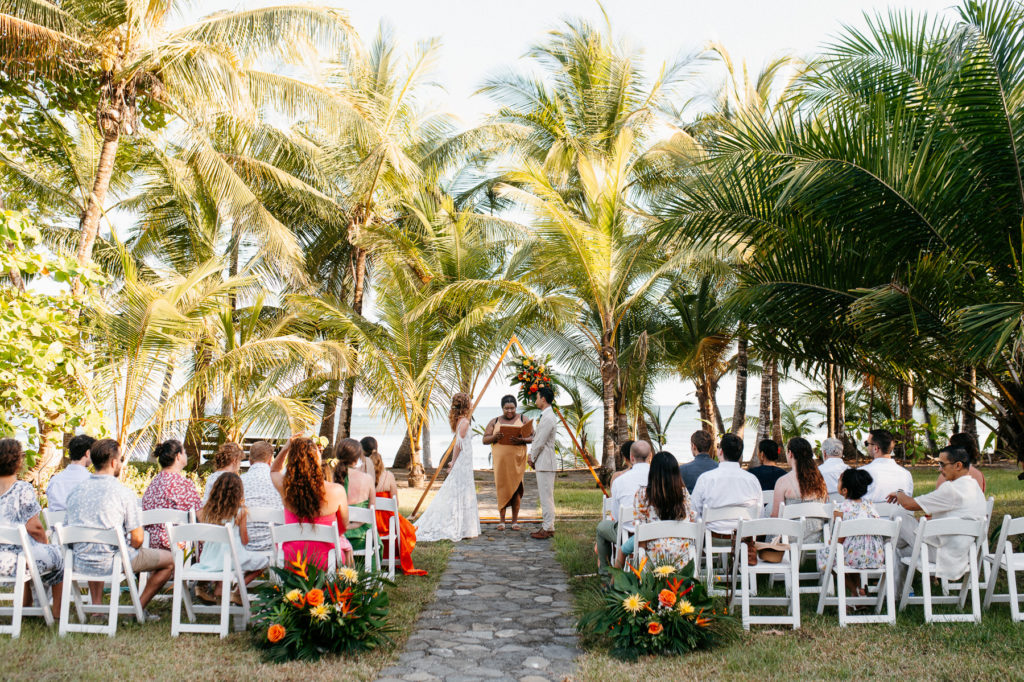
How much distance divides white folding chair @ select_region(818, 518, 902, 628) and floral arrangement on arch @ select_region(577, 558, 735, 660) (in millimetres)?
861

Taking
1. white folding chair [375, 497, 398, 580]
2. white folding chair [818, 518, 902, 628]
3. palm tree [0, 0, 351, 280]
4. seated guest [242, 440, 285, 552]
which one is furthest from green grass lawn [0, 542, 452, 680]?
palm tree [0, 0, 351, 280]

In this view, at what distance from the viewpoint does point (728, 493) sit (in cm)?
613

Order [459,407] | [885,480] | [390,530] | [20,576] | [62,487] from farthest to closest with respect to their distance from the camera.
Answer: [459,407] → [390,530] → [885,480] → [62,487] → [20,576]

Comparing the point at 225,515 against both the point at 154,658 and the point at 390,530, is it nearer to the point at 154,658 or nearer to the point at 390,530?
the point at 154,658

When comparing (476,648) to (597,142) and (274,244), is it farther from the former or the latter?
(597,142)

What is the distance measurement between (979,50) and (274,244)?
11815mm

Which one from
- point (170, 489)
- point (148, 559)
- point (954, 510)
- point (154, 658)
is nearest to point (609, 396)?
point (954, 510)

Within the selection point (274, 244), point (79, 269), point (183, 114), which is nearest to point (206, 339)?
point (274, 244)

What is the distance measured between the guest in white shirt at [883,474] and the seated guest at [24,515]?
6346 millimetres

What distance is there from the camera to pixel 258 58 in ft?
40.1

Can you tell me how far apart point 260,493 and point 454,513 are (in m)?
3.52

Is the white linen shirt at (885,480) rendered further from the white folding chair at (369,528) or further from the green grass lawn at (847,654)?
the white folding chair at (369,528)

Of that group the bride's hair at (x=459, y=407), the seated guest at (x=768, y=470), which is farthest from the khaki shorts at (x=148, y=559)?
the seated guest at (x=768, y=470)

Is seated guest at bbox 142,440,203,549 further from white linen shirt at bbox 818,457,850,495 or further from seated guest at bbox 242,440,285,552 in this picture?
white linen shirt at bbox 818,457,850,495
